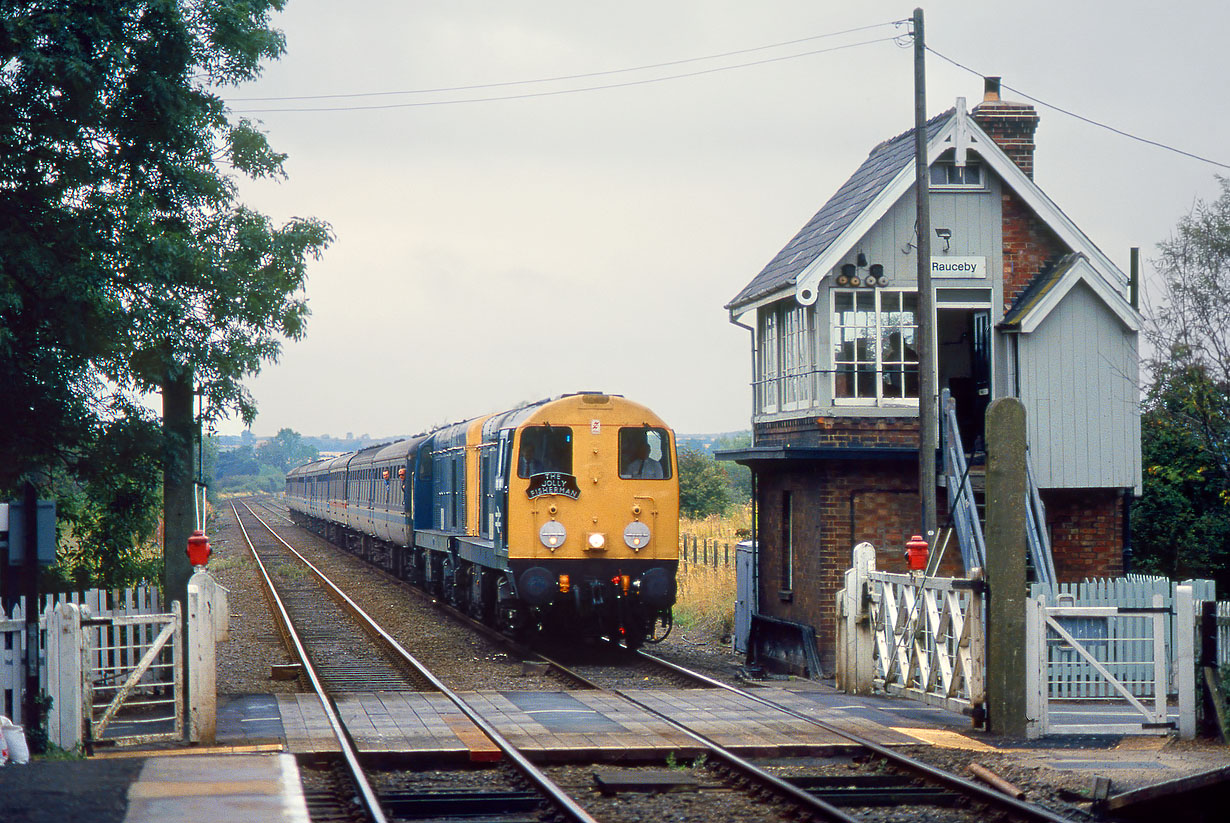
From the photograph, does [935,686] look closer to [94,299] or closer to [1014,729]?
[1014,729]

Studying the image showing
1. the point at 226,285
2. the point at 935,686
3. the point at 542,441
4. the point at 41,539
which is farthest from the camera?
the point at 542,441

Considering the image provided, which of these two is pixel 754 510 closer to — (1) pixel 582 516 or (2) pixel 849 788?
(1) pixel 582 516

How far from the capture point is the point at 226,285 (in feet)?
52.4

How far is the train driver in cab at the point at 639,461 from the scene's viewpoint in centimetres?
1780

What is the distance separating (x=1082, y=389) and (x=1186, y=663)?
7396mm

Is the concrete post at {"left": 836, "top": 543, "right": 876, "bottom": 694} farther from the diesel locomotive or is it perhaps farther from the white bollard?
the white bollard

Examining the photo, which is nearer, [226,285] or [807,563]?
[226,285]

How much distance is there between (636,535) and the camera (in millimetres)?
17578

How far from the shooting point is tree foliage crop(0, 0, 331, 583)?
14.7 metres

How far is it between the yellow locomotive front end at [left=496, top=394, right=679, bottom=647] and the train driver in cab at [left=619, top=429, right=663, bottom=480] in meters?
0.01

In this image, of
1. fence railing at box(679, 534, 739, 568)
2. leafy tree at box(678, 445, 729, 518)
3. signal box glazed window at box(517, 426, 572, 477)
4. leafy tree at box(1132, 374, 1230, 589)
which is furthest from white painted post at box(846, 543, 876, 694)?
leafy tree at box(678, 445, 729, 518)

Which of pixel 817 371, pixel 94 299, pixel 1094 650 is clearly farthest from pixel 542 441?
pixel 1094 650

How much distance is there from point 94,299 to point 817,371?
28.8ft

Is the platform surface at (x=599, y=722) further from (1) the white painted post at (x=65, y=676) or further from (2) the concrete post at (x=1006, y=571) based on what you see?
(1) the white painted post at (x=65, y=676)
